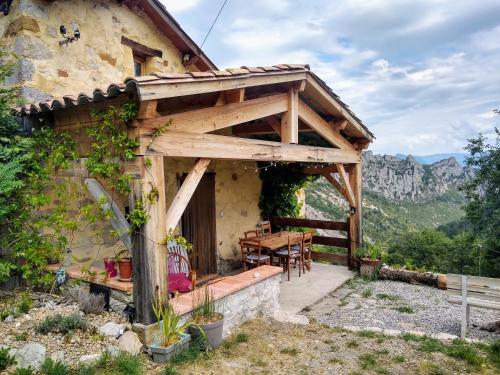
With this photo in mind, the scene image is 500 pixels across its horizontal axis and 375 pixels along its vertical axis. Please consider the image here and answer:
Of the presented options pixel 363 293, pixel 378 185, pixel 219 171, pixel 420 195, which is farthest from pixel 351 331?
pixel 420 195

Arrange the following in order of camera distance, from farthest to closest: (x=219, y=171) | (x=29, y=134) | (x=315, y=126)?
(x=219, y=171)
(x=315, y=126)
(x=29, y=134)

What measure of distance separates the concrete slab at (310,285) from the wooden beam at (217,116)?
3078 millimetres

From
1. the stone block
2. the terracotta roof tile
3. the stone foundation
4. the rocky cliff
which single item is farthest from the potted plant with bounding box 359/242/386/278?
the rocky cliff

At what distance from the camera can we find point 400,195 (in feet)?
125

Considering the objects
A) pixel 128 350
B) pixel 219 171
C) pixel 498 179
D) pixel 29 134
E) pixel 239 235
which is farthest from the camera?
pixel 498 179

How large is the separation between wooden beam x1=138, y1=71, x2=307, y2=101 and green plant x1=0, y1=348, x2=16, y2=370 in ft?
7.98

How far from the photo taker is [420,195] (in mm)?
39469

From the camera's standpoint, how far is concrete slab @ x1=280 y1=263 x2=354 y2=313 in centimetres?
614

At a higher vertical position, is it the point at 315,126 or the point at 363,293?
the point at 315,126

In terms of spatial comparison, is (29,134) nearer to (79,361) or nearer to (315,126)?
(79,361)

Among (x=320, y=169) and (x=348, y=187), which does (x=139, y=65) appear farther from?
(x=348, y=187)

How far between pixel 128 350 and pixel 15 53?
165 inches

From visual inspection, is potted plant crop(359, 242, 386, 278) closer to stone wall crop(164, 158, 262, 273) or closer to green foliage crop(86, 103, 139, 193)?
stone wall crop(164, 158, 262, 273)

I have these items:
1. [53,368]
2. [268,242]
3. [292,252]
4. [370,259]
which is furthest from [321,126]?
[53,368]
